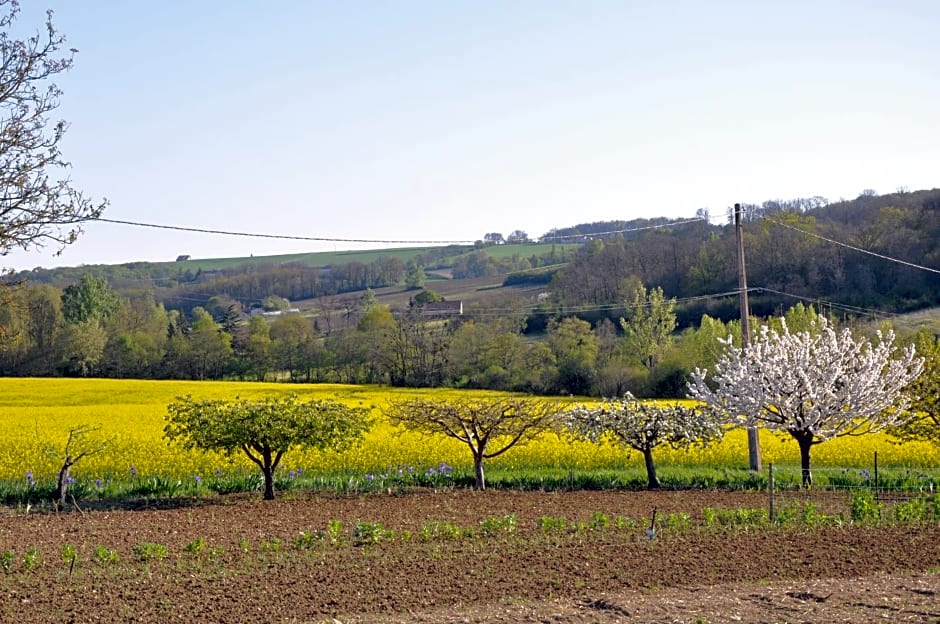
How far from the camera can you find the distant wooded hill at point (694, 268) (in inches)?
2908

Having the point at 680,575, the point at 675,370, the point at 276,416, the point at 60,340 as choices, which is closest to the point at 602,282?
the point at 675,370

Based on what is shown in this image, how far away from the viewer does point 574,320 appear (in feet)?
214

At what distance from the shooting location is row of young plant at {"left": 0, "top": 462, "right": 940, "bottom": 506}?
2177 cm

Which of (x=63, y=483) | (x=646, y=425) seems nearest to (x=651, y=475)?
(x=646, y=425)

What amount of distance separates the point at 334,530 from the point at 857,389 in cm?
1493

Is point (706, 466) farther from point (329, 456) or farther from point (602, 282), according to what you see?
point (602, 282)

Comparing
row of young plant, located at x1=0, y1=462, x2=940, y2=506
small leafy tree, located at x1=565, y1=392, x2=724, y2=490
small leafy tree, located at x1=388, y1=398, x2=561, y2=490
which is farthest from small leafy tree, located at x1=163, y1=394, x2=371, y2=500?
small leafy tree, located at x1=565, y1=392, x2=724, y2=490

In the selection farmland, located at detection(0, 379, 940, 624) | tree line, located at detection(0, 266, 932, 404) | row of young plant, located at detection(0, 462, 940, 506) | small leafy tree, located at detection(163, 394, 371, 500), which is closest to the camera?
farmland, located at detection(0, 379, 940, 624)

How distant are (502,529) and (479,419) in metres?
7.25

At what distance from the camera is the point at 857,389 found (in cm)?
2345

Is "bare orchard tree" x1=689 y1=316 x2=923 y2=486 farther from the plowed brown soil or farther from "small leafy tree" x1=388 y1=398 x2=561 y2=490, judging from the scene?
"small leafy tree" x1=388 y1=398 x2=561 y2=490

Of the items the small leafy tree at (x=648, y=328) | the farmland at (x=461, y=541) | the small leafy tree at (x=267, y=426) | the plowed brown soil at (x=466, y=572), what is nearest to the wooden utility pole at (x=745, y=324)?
the farmland at (x=461, y=541)

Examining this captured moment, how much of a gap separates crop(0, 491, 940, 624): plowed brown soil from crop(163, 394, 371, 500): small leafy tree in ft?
8.29

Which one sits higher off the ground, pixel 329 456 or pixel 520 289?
pixel 520 289
